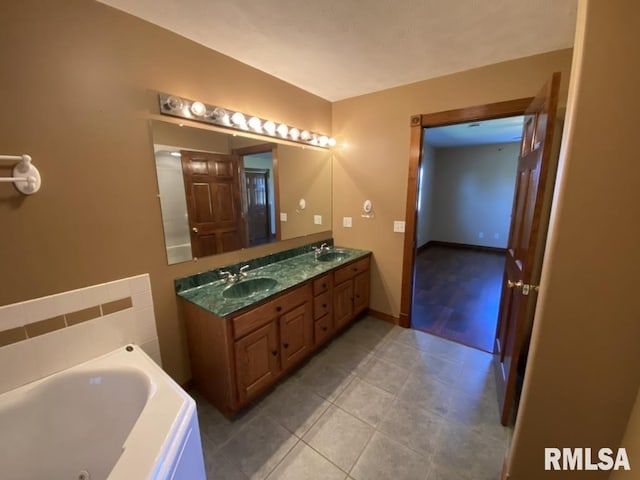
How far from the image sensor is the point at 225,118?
189 centimetres

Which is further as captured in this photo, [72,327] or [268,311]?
[268,311]

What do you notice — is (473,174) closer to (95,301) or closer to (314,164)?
(314,164)

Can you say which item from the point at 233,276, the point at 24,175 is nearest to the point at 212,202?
the point at 233,276

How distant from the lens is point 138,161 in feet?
4.98

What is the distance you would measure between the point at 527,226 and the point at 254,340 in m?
1.85

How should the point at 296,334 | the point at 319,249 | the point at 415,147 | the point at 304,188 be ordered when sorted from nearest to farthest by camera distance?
1. the point at 296,334
2. the point at 415,147
3. the point at 304,188
4. the point at 319,249

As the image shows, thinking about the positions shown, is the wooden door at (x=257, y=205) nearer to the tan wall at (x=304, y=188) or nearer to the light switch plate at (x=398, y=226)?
the tan wall at (x=304, y=188)

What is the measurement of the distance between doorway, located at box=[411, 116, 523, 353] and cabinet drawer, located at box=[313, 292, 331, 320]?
136cm

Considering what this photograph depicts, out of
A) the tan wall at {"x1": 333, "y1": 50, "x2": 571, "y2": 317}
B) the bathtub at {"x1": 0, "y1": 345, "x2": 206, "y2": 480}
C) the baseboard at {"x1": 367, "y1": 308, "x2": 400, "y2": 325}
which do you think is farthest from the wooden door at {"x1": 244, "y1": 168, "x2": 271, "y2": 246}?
the baseboard at {"x1": 367, "y1": 308, "x2": 400, "y2": 325}

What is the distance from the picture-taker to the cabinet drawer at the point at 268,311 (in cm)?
157

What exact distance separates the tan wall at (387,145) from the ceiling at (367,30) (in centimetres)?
14

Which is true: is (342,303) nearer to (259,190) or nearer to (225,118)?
(259,190)

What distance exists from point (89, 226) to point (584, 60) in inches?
88.5

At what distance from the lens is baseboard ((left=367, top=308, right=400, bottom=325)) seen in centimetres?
288
